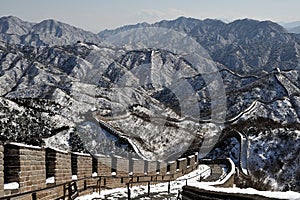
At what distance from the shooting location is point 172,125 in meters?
63.8

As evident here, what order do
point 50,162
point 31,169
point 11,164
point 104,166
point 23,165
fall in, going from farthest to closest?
Result: point 104,166
point 50,162
point 31,169
point 23,165
point 11,164

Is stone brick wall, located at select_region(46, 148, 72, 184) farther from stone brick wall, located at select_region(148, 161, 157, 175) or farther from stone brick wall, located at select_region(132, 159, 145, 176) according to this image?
stone brick wall, located at select_region(148, 161, 157, 175)

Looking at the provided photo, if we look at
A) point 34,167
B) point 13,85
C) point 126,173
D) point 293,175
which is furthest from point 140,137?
point 13,85

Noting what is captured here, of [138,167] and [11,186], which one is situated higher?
[11,186]

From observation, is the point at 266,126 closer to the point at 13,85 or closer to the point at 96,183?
the point at 96,183

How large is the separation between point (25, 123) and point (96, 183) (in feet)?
93.3

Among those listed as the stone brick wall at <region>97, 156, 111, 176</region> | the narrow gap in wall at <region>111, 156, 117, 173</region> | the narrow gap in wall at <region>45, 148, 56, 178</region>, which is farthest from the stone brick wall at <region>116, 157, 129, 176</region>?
the narrow gap in wall at <region>45, 148, 56, 178</region>

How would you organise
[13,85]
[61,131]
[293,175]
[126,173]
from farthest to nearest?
[13,85] < [61,131] < [293,175] < [126,173]

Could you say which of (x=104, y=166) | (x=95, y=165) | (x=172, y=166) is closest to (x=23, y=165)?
(x=95, y=165)

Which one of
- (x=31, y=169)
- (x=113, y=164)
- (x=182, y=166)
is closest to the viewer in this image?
(x=31, y=169)

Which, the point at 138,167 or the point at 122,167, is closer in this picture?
the point at 122,167

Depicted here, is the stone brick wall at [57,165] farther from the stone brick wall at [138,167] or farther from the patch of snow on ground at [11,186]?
the stone brick wall at [138,167]

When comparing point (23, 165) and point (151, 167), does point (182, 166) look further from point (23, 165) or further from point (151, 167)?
point (23, 165)

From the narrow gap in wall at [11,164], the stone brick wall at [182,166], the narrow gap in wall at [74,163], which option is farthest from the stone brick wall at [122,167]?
the narrow gap in wall at [11,164]
